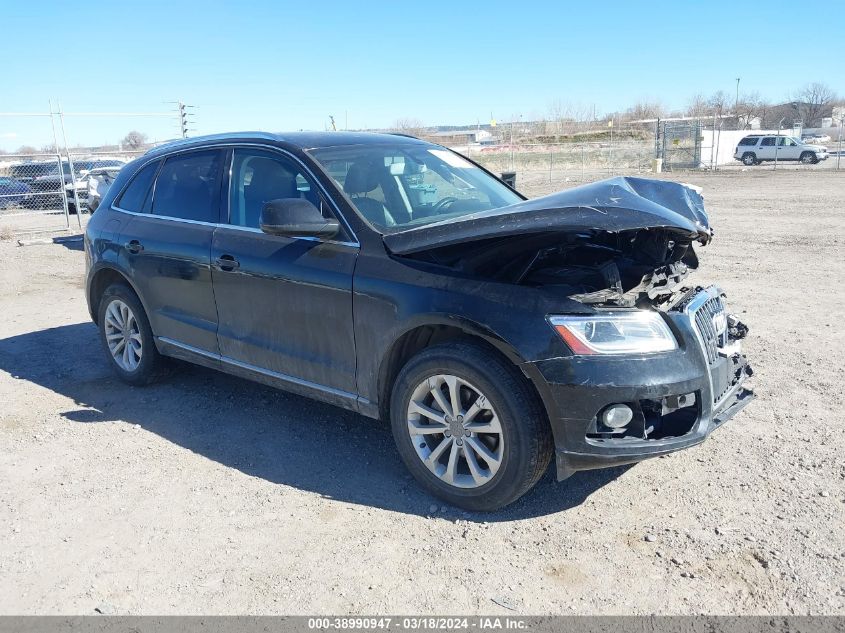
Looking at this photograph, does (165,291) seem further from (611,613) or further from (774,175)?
(774,175)

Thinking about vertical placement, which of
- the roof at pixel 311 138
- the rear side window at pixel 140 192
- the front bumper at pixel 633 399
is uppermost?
the roof at pixel 311 138

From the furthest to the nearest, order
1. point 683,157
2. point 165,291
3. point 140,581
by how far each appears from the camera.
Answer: point 683,157
point 165,291
point 140,581

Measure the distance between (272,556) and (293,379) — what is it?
50.5 inches

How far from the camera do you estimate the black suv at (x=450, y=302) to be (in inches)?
130

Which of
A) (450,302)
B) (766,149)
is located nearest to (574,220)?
(450,302)

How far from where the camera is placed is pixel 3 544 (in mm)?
3529

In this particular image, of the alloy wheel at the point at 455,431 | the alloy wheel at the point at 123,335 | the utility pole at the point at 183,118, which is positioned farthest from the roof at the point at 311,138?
the utility pole at the point at 183,118

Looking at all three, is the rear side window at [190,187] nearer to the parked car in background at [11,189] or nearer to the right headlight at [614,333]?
the right headlight at [614,333]

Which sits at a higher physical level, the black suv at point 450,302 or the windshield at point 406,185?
the windshield at point 406,185

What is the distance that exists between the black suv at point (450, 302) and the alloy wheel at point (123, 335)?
0.48 metres

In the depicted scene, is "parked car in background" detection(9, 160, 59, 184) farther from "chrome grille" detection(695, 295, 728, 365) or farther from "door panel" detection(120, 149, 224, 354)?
"chrome grille" detection(695, 295, 728, 365)

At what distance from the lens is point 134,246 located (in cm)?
541

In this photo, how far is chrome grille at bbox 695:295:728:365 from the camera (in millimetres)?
3555

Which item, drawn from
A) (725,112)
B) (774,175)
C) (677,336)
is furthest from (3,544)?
(725,112)
